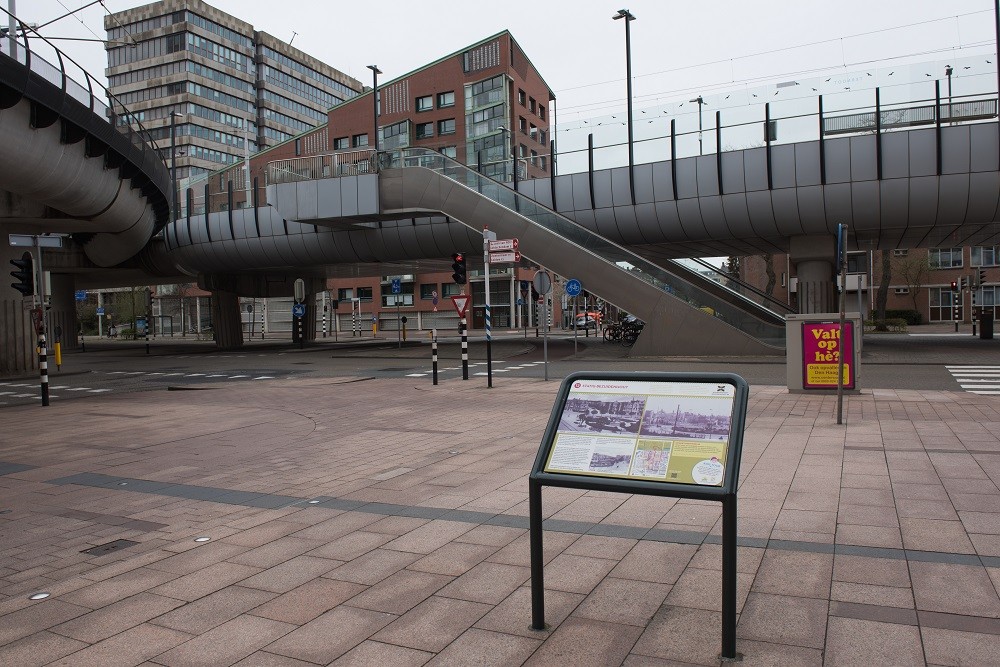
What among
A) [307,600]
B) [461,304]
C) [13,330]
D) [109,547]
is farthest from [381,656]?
[13,330]

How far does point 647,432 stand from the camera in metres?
3.37

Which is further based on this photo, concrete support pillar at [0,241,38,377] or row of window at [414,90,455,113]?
row of window at [414,90,455,113]

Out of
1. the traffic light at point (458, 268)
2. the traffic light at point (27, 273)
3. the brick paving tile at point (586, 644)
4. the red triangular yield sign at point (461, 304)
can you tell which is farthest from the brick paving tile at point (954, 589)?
the traffic light at point (27, 273)

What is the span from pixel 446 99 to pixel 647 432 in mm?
67266

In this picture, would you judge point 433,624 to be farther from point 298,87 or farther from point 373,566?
point 298,87

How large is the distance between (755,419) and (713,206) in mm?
18092

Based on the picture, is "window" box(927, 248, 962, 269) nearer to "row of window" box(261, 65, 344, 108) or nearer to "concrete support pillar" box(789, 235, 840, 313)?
"concrete support pillar" box(789, 235, 840, 313)

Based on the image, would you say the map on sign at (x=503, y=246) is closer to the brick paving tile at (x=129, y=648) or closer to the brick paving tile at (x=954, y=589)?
the brick paving tile at (x=954, y=589)

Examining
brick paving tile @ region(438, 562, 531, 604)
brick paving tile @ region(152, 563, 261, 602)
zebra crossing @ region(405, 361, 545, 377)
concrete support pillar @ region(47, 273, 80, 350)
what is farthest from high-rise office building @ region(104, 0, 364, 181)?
brick paving tile @ region(438, 562, 531, 604)

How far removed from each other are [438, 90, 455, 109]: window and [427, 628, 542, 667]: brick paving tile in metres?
66.6

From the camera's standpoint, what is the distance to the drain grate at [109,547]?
5133 mm

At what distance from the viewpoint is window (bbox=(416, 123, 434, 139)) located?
67.8 meters

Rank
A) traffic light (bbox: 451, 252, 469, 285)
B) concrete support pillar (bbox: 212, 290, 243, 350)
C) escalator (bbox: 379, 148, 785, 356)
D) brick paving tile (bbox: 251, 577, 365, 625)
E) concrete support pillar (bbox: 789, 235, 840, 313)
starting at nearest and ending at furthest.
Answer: brick paving tile (bbox: 251, 577, 365, 625)
traffic light (bbox: 451, 252, 469, 285)
escalator (bbox: 379, 148, 785, 356)
concrete support pillar (bbox: 789, 235, 840, 313)
concrete support pillar (bbox: 212, 290, 243, 350)

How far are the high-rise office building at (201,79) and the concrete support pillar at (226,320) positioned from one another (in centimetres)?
4389
